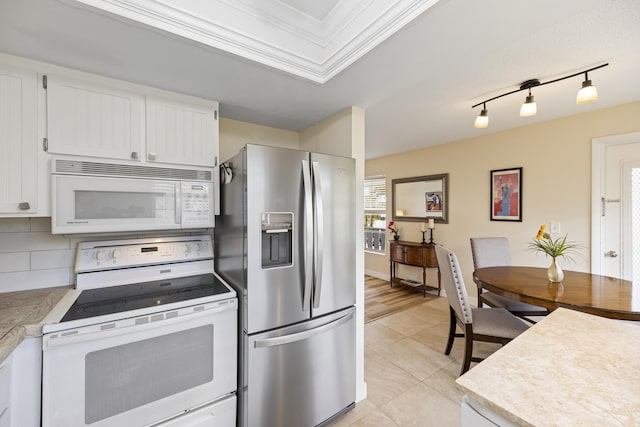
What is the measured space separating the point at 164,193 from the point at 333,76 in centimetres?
134

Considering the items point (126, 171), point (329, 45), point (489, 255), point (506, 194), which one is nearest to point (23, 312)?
point (126, 171)

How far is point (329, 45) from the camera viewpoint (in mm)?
1529

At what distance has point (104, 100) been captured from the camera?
1527mm

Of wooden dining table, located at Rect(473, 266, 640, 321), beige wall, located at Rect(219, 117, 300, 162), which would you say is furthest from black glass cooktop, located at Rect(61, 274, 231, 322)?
wooden dining table, located at Rect(473, 266, 640, 321)

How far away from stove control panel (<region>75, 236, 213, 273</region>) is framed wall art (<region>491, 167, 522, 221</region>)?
350 centimetres

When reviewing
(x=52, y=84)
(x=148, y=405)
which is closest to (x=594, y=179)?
(x=148, y=405)

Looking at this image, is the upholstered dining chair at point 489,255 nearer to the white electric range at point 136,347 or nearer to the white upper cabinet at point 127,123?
the white electric range at point 136,347

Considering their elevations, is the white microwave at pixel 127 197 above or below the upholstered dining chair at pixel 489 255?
above

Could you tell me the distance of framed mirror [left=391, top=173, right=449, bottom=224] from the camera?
3.98 meters

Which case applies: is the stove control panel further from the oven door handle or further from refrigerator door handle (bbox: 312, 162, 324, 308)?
refrigerator door handle (bbox: 312, 162, 324, 308)

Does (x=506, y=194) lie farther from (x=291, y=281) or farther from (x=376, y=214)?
Answer: (x=291, y=281)

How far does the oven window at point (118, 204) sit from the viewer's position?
1.47 m

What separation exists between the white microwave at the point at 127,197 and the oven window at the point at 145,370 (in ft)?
2.28

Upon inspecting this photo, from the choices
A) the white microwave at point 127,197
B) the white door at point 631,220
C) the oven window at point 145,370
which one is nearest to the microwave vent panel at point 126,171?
the white microwave at point 127,197
